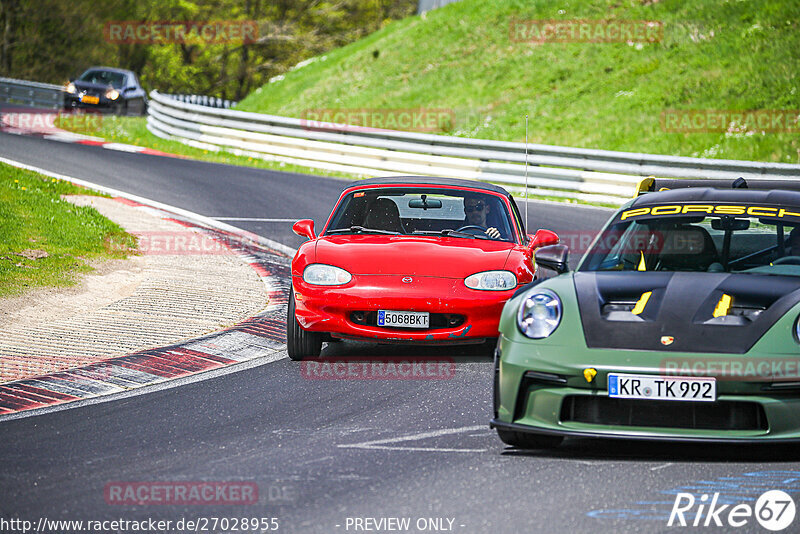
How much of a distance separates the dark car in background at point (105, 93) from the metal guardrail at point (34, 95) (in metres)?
5.10

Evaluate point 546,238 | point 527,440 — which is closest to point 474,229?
point 546,238

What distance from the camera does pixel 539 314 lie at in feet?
19.3

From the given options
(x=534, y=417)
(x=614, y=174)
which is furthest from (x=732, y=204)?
(x=614, y=174)

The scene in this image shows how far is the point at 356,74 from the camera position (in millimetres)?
39281

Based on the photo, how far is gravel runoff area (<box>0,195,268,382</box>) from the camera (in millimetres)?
8328

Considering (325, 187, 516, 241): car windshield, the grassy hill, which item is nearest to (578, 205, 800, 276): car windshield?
(325, 187, 516, 241): car windshield

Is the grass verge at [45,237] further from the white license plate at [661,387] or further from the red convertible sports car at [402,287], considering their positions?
the white license plate at [661,387]

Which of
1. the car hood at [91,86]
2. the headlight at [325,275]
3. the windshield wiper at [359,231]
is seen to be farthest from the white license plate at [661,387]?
the car hood at [91,86]

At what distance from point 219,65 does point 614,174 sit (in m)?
48.5

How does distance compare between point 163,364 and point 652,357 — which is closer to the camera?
point 652,357

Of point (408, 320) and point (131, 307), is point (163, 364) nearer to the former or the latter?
point (408, 320)

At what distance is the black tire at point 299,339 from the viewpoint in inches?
330

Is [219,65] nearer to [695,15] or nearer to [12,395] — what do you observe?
[695,15]

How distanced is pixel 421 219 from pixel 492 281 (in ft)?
5.30
